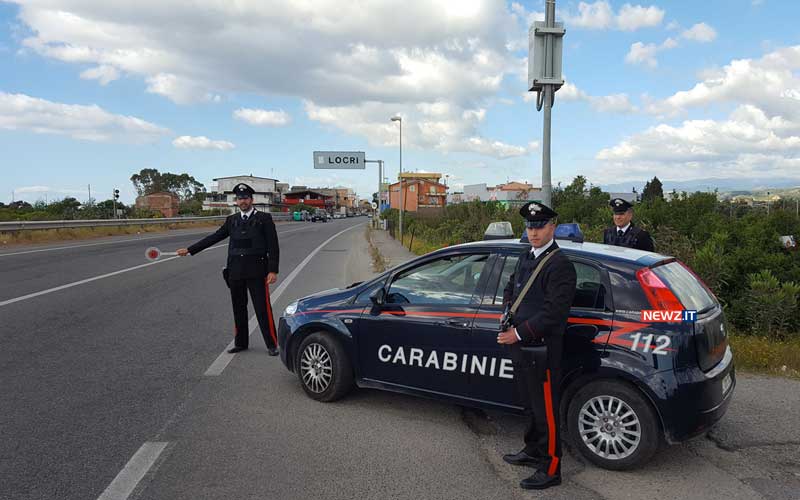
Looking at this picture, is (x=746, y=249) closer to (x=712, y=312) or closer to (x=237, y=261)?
(x=712, y=312)

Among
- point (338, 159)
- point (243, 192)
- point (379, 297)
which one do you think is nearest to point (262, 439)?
point (379, 297)

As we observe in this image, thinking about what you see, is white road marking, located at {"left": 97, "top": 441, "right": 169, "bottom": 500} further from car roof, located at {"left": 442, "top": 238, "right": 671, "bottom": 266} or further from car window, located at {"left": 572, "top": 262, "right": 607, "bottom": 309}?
car window, located at {"left": 572, "top": 262, "right": 607, "bottom": 309}

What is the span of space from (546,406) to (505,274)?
3.45 ft

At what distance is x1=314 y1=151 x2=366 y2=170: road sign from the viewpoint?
1570 inches

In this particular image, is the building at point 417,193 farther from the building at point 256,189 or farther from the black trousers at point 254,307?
the black trousers at point 254,307

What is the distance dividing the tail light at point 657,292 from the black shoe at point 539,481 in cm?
124

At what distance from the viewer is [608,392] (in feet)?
12.0

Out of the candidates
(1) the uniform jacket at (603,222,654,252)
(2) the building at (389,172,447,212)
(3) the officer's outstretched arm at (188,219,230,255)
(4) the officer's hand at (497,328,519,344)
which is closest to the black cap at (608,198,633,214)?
(1) the uniform jacket at (603,222,654,252)

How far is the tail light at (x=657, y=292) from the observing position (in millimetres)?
3625

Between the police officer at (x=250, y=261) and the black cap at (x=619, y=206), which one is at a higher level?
→ the black cap at (x=619, y=206)

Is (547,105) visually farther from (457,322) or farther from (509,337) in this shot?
(509,337)

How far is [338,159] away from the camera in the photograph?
132 ft

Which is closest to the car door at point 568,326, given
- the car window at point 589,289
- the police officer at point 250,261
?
the car window at point 589,289

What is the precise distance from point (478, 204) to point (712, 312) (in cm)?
1772
